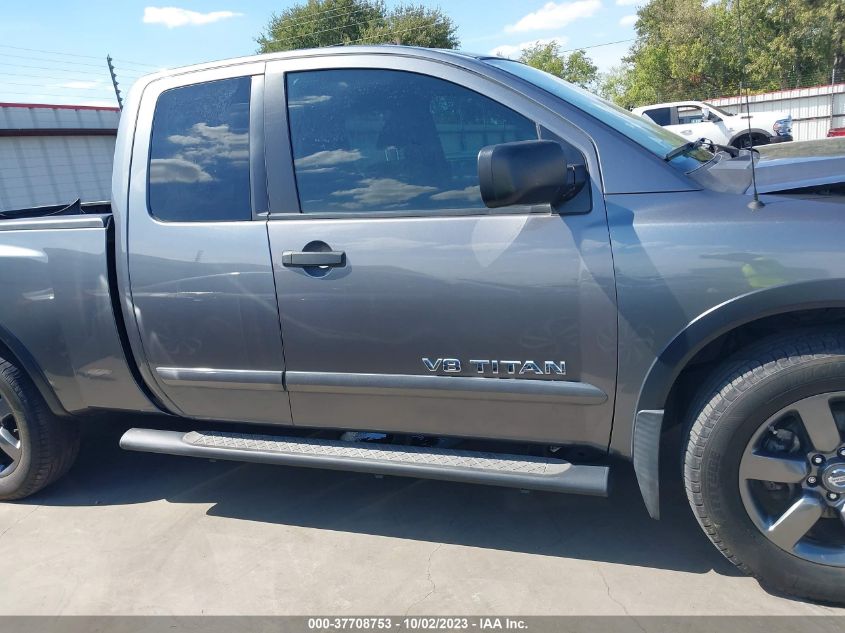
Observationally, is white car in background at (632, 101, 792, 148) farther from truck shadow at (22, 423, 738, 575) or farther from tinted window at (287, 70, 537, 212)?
tinted window at (287, 70, 537, 212)

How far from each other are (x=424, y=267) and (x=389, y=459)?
78 cm

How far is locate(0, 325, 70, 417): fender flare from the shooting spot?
3047 millimetres

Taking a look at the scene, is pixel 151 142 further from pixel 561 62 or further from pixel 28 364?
pixel 561 62

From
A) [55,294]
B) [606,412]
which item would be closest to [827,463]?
[606,412]

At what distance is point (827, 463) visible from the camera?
85.4 inches

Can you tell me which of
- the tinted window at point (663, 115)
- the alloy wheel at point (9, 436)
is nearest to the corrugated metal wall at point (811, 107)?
the tinted window at point (663, 115)

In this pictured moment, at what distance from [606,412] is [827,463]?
705mm

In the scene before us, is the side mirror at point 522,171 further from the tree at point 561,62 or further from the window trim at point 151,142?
the tree at point 561,62

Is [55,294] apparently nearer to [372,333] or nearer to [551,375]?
[372,333]

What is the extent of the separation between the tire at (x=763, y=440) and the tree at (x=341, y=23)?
4077 centimetres

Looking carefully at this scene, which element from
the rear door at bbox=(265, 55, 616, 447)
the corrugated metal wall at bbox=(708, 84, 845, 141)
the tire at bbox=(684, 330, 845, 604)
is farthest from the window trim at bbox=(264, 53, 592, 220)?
the corrugated metal wall at bbox=(708, 84, 845, 141)

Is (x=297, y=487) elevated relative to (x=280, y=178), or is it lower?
lower

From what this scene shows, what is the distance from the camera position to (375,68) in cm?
256

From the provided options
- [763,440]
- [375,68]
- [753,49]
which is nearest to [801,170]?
[763,440]
